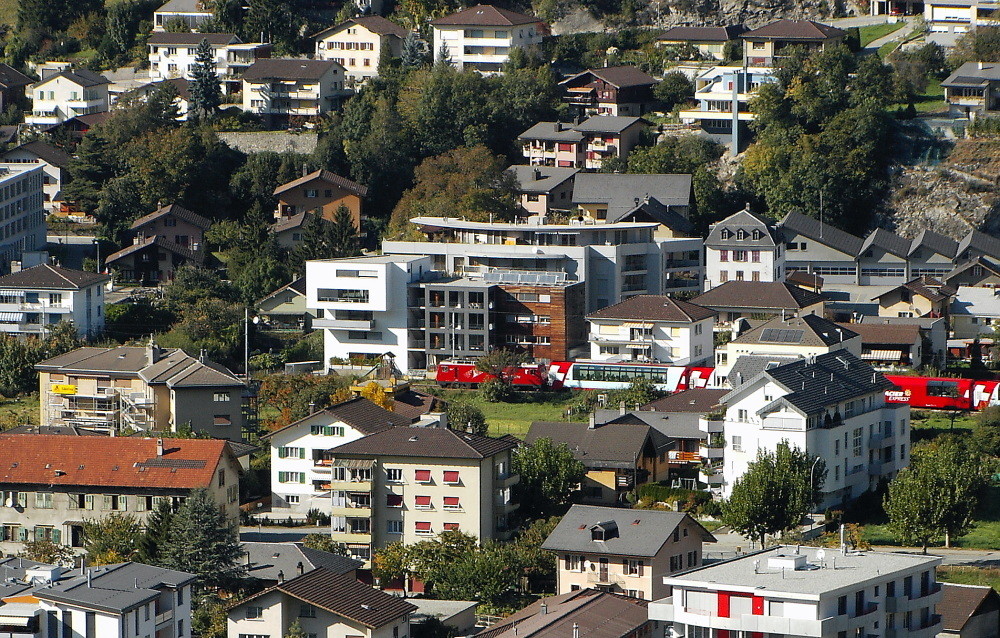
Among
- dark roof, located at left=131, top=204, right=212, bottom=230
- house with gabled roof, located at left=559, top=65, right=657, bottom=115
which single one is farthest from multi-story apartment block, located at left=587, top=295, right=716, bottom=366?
house with gabled roof, located at left=559, top=65, right=657, bottom=115

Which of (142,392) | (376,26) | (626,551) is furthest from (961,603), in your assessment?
(376,26)

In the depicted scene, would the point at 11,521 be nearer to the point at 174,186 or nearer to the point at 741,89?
→ the point at 174,186

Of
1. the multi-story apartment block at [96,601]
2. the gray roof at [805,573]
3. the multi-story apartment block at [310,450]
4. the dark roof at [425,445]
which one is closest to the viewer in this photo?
the gray roof at [805,573]

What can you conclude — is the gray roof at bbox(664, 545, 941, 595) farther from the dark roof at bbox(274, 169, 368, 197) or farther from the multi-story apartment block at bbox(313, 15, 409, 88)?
the multi-story apartment block at bbox(313, 15, 409, 88)

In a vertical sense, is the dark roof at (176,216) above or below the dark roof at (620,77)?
below

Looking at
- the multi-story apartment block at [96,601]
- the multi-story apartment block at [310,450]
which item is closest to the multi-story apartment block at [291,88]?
the multi-story apartment block at [310,450]

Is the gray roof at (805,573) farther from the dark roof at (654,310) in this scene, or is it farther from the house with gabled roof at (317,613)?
the dark roof at (654,310)

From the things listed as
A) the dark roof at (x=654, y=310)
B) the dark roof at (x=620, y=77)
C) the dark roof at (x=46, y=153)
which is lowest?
the dark roof at (x=654, y=310)
